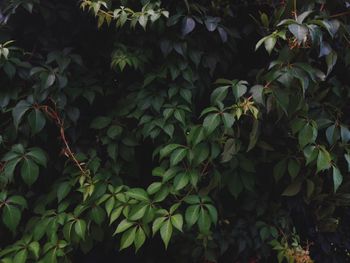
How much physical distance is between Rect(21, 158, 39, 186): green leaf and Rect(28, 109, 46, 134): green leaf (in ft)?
0.40

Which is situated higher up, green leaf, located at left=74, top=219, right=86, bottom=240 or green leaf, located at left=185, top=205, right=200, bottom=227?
green leaf, located at left=185, top=205, right=200, bottom=227

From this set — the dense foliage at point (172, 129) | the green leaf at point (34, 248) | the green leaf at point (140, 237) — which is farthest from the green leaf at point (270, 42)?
the green leaf at point (34, 248)

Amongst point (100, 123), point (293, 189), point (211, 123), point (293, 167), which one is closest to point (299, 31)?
point (211, 123)

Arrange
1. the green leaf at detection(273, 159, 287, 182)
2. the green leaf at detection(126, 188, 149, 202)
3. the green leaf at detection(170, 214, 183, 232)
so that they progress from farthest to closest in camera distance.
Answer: the green leaf at detection(273, 159, 287, 182) → the green leaf at detection(126, 188, 149, 202) → the green leaf at detection(170, 214, 183, 232)

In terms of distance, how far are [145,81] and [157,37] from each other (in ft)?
0.64

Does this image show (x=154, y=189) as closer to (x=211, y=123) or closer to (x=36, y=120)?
(x=211, y=123)

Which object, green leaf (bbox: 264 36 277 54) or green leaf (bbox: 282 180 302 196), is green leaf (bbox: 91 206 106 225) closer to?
green leaf (bbox: 282 180 302 196)

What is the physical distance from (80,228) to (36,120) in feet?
1.49

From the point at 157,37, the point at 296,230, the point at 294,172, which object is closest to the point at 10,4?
the point at 157,37

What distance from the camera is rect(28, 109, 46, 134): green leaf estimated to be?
182 cm

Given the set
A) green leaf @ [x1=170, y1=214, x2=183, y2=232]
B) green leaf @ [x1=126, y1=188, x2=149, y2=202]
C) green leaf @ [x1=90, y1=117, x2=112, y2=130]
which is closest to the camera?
green leaf @ [x1=170, y1=214, x2=183, y2=232]

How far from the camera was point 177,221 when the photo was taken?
5.44 ft

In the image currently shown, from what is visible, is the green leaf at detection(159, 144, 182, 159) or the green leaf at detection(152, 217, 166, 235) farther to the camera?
the green leaf at detection(159, 144, 182, 159)

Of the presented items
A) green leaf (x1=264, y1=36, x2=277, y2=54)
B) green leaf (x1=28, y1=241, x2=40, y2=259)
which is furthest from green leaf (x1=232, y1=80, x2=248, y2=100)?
green leaf (x1=28, y1=241, x2=40, y2=259)
